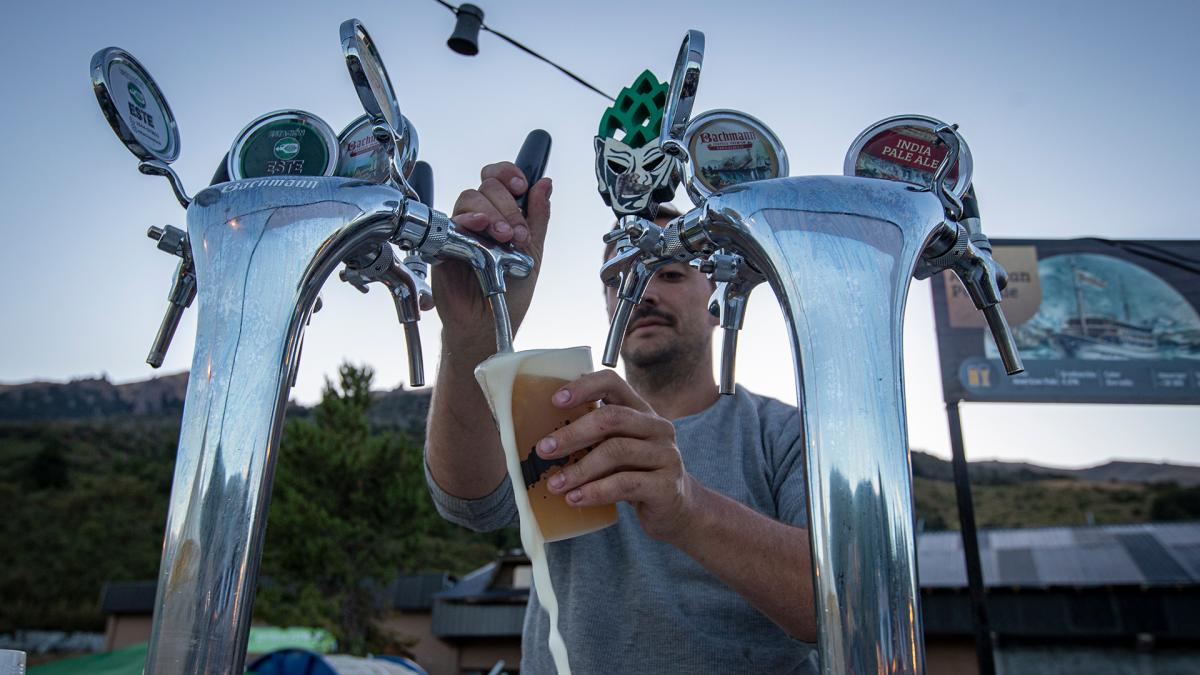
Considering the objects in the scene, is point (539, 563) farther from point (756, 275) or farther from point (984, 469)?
point (984, 469)

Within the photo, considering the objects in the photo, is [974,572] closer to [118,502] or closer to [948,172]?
[948,172]

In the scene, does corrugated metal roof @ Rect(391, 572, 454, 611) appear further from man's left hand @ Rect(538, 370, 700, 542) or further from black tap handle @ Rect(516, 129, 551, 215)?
man's left hand @ Rect(538, 370, 700, 542)

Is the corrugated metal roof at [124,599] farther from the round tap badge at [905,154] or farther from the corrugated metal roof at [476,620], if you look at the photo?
the round tap badge at [905,154]

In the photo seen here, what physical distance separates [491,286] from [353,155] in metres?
0.19

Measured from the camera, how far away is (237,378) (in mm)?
590

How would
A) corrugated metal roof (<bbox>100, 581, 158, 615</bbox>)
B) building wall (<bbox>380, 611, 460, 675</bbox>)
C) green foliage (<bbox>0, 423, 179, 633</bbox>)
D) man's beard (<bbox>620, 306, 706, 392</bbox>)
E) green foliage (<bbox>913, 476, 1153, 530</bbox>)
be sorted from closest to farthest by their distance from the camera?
man's beard (<bbox>620, 306, 706, 392</bbox>) < building wall (<bbox>380, 611, 460, 675</bbox>) < corrugated metal roof (<bbox>100, 581, 158, 615</bbox>) < green foliage (<bbox>0, 423, 179, 633</bbox>) < green foliage (<bbox>913, 476, 1153, 530</bbox>)

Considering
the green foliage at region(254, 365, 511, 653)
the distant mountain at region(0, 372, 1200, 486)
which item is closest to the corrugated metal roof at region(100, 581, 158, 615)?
the green foliage at region(254, 365, 511, 653)

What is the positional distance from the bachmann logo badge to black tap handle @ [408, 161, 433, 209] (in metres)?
0.26

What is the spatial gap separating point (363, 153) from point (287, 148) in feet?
0.23

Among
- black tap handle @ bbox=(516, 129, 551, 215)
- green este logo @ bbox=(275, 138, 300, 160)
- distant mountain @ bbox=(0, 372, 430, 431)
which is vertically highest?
distant mountain @ bbox=(0, 372, 430, 431)

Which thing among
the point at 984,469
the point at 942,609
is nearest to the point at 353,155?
the point at 942,609

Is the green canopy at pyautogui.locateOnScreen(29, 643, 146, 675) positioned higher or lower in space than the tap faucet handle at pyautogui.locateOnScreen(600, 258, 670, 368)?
lower

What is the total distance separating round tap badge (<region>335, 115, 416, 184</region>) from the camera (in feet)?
2.32

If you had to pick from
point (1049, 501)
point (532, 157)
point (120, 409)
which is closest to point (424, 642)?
point (532, 157)
